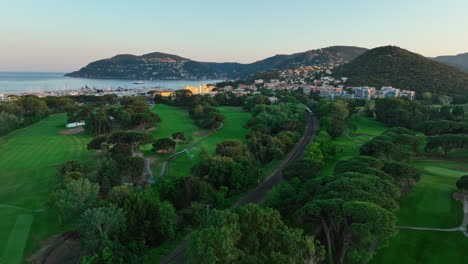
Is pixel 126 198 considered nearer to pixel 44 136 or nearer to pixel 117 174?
pixel 117 174

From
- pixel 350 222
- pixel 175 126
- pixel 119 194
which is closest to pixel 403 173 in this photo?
pixel 350 222

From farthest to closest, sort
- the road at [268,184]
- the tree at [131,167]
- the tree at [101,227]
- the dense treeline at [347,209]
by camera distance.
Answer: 1. the tree at [131,167]
2. the road at [268,184]
3. the tree at [101,227]
4. the dense treeline at [347,209]

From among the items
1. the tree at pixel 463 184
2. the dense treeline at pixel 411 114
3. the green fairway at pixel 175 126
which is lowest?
the green fairway at pixel 175 126

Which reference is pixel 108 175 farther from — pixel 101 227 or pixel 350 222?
pixel 350 222

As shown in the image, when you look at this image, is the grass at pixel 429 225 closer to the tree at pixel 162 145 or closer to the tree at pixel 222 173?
the tree at pixel 222 173

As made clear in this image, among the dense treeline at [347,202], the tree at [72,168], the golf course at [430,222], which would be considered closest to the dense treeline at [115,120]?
the tree at [72,168]

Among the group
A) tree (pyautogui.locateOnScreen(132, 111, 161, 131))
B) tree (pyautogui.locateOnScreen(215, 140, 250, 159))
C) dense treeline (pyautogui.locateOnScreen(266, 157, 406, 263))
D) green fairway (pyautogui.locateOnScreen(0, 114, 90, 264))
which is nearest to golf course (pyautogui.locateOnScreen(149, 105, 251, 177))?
tree (pyautogui.locateOnScreen(215, 140, 250, 159))

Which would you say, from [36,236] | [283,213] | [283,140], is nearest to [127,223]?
[36,236]
